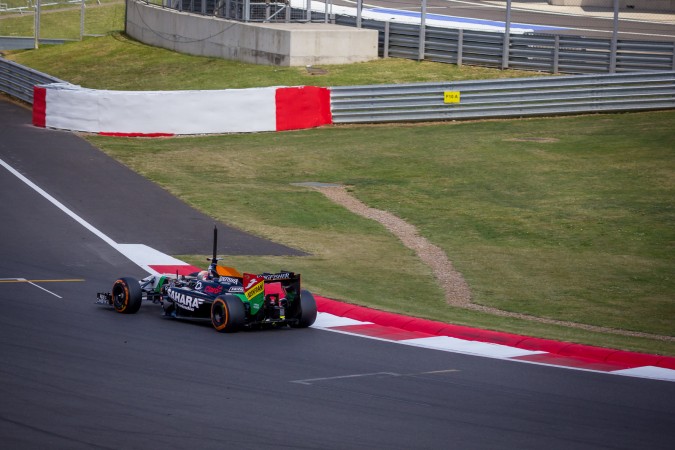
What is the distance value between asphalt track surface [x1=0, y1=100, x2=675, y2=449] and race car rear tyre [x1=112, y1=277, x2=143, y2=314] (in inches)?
5.1

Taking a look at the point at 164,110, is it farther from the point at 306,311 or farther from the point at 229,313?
the point at 229,313

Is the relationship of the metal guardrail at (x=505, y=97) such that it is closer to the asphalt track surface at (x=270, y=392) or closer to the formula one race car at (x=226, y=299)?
the asphalt track surface at (x=270, y=392)

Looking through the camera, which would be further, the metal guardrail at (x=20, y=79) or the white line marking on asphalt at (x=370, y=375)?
the metal guardrail at (x=20, y=79)

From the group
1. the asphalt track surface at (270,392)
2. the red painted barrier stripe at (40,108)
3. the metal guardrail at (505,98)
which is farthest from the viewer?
the metal guardrail at (505,98)

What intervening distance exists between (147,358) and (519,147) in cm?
1816

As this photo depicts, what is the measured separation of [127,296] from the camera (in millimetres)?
13328

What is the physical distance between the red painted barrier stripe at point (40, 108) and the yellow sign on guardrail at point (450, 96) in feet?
36.8

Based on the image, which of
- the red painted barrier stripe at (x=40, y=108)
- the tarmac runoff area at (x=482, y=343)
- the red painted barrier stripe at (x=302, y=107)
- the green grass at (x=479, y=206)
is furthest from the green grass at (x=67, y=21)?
the tarmac runoff area at (x=482, y=343)

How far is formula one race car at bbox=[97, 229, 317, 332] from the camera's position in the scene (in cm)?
1266

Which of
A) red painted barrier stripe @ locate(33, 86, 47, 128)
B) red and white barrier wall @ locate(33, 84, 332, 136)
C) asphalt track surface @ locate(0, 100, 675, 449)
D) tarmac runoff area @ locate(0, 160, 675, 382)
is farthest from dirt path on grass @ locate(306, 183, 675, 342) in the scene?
red painted barrier stripe @ locate(33, 86, 47, 128)

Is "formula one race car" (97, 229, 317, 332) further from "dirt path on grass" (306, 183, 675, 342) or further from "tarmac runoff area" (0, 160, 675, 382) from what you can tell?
"dirt path on grass" (306, 183, 675, 342)

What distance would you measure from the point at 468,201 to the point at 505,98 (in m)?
10.3

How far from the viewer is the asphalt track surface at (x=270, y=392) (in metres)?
8.73

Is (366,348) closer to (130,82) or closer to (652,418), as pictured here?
(652,418)
